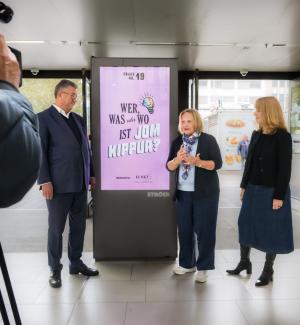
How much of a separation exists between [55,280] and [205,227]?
1390 mm

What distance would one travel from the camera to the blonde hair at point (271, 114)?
10.7ft

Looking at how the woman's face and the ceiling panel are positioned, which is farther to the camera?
the ceiling panel

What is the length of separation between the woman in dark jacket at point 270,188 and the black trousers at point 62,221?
1528 mm

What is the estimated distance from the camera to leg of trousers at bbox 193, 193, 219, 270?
3.42 m

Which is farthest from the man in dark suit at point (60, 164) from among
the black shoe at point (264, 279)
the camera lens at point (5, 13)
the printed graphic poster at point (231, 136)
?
the printed graphic poster at point (231, 136)

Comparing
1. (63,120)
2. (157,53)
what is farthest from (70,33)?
(63,120)

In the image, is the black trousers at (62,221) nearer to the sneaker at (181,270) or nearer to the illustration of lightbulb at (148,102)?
the sneaker at (181,270)

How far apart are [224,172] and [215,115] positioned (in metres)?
2.24

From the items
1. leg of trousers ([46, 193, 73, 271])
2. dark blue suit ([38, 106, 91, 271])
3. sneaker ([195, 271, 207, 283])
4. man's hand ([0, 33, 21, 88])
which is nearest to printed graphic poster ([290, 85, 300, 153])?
sneaker ([195, 271, 207, 283])

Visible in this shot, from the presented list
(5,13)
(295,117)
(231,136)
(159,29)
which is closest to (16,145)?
(5,13)

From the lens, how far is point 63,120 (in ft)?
11.1

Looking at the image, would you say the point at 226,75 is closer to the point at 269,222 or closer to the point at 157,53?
the point at 157,53

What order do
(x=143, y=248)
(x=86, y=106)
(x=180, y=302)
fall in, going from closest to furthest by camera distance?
1. (x=180, y=302)
2. (x=143, y=248)
3. (x=86, y=106)

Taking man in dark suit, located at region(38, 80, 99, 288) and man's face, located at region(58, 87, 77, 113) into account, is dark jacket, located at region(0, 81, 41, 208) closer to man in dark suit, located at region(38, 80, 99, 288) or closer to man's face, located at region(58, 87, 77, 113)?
man in dark suit, located at region(38, 80, 99, 288)
